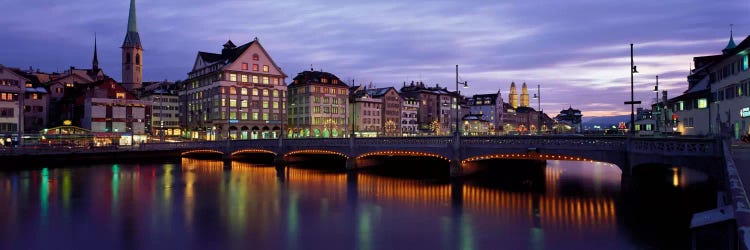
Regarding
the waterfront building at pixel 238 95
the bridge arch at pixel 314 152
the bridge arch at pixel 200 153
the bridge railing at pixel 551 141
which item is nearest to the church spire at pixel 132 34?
the waterfront building at pixel 238 95

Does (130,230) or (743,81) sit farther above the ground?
(743,81)

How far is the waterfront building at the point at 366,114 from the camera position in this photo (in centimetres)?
14075

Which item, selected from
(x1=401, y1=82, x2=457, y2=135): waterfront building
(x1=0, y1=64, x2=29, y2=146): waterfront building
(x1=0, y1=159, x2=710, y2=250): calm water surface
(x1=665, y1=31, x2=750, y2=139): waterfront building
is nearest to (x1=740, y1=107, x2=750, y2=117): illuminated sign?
(x1=665, y1=31, x2=750, y2=139): waterfront building

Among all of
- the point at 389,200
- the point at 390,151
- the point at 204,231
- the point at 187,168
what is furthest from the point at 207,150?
the point at 204,231

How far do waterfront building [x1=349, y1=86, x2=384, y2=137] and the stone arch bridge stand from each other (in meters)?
59.1

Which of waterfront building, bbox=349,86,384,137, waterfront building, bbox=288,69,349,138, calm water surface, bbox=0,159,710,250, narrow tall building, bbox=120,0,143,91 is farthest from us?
narrow tall building, bbox=120,0,143,91

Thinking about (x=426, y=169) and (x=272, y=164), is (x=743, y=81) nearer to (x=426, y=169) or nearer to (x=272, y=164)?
(x=426, y=169)

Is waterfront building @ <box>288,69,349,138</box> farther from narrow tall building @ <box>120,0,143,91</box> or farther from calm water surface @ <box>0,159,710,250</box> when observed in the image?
calm water surface @ <box>0,159,710,250</box>

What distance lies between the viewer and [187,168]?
75.9m

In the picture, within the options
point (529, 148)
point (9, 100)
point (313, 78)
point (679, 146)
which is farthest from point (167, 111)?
point (679, 146)

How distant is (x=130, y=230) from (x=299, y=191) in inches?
752

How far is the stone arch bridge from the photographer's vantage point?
3091 centimetres

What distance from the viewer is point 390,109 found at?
506ft

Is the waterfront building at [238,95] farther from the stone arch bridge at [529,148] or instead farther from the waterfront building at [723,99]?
the waterfront building at [723,99]
